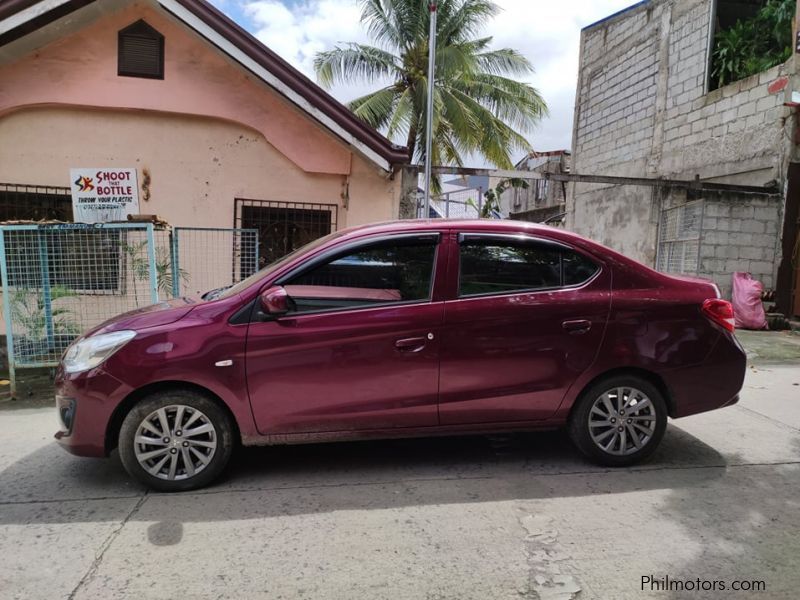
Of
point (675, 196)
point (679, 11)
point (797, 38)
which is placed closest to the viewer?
point (797, 38)

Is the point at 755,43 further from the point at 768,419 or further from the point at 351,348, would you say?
the point at 351,348

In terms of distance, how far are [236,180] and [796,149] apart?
944 cm

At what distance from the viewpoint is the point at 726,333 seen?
3869 mm

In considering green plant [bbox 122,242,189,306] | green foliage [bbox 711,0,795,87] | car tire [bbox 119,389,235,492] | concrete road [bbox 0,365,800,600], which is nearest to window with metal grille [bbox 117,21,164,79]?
green plant [bbox 122,242,189,306]

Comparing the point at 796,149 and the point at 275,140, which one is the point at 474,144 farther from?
the point at 275,140

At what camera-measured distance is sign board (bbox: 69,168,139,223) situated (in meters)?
6.92

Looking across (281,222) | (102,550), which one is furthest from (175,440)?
(281,222)

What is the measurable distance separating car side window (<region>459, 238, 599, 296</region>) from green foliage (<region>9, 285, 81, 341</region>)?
463cm

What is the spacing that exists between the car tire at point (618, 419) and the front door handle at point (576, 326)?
397mm

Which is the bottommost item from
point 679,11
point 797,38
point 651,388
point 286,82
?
point 651,388

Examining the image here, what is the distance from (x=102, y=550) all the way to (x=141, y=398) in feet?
2.91

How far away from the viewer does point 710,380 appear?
3848 mm

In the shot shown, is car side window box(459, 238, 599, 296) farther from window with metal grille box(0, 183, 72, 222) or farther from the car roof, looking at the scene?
window with metal grille box(0, 183, 72, 222)

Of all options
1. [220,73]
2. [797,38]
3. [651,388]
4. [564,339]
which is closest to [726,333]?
[651,388]
